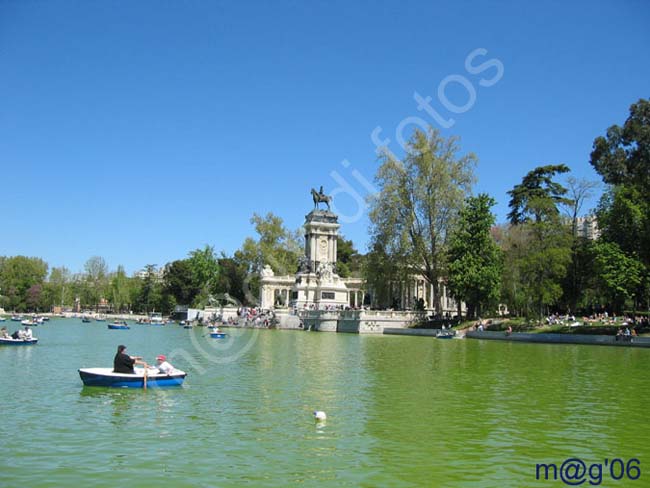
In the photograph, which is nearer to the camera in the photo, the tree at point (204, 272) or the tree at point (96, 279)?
the tree at point (204, 272)

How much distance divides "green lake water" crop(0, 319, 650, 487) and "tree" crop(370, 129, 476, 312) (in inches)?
1378

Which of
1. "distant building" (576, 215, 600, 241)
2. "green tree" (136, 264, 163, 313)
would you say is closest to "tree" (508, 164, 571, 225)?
"distant building" (576, 215, 600, 241)

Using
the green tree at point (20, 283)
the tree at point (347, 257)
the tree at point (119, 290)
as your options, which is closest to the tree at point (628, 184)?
the tree at point (347, 257)

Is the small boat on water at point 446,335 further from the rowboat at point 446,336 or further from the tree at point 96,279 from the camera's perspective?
the tree at point 96,279

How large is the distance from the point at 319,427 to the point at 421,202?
47721 mm

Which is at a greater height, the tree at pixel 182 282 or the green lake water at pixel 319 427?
the tree at pixel 182 282

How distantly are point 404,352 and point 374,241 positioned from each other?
88.3ft

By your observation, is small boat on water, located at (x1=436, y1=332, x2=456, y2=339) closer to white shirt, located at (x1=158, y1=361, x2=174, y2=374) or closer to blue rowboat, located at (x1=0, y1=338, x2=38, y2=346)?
blue rowboat, located at (x1=0, y1=338, x2=38, y2=346)

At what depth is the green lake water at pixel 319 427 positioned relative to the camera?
10.8 metres

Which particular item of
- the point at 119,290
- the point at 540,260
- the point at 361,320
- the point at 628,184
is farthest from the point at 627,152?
the point at 119,290

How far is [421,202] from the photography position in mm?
60438

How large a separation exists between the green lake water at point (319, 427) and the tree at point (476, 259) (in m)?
26.5

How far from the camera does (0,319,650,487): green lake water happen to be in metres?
10.8

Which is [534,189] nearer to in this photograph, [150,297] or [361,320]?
[361,320]
